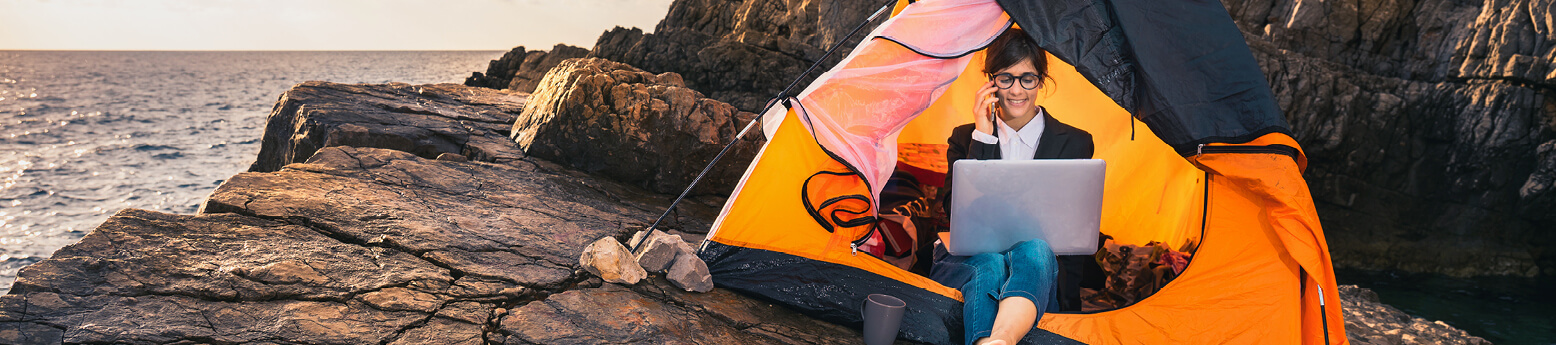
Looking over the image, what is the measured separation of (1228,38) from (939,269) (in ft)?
4.96

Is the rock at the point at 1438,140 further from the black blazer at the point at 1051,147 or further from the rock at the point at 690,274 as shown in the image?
the rock at the point at 690,274

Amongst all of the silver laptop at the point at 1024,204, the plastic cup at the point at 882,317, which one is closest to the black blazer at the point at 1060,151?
the silver laptop at the point at 1024,204

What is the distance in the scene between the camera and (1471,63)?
1092 centimetres

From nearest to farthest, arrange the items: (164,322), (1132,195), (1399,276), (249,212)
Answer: (164,322), (249,212), (1132,195), (1399,276)

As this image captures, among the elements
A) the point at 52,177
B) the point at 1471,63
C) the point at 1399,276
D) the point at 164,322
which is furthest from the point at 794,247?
the point at 52,177

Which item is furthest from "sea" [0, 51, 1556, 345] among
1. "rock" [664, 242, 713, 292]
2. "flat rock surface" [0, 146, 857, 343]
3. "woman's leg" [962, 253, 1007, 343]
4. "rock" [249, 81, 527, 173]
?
"rock" [664, 242, 713, 292]

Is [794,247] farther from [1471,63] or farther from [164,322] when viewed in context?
[1471,63]

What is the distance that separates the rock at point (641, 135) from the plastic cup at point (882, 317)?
2.96 m

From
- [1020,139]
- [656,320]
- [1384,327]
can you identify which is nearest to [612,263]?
[656,320]

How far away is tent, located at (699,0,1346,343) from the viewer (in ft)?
9.86

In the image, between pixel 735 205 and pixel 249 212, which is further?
pixel 249 212

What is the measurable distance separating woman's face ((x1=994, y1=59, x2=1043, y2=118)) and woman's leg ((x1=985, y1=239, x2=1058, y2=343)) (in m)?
0.76

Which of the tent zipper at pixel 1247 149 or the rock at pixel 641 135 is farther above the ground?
the tent zipper at pixel 1247 149

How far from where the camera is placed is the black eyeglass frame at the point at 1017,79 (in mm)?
3316
